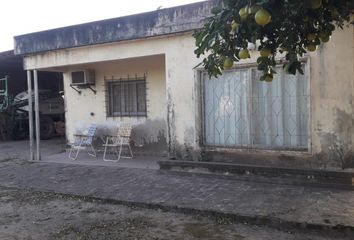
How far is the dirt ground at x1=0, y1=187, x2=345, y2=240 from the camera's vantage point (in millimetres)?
4750

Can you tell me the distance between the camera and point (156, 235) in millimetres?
4789

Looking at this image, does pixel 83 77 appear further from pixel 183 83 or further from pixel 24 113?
pixel 24 113

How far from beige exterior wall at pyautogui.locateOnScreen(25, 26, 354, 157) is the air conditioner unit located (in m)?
0.21

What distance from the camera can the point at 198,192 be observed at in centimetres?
627

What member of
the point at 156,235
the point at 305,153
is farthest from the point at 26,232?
the point at 305,153

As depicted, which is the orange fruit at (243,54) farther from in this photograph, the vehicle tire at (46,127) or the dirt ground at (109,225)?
the vehicle tire at (46,127)

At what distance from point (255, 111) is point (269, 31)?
4481 mm

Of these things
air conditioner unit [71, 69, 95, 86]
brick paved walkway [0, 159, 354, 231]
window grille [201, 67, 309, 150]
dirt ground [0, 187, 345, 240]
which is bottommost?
dirt ground [0, 187, 345, 240]

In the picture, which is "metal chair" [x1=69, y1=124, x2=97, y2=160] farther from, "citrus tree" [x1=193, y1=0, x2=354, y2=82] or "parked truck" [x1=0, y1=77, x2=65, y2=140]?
"citrus tree" [x1=193, y1=0, x2=354, y2=82]

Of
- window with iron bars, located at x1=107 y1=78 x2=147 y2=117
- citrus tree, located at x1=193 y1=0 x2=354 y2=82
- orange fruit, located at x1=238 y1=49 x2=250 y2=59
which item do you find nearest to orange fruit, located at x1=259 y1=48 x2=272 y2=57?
citrus tree, located at x1=193 y1=0 x2=354 y2=82

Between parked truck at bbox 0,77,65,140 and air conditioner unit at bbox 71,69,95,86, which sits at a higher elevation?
air conditioner unit at bbox 71,69,95,86

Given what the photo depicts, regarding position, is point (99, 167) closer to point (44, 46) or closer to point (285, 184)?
point (44, 46)

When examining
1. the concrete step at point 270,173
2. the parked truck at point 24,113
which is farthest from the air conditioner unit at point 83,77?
the parked truck at point 24,113

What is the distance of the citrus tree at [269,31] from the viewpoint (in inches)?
99.8
